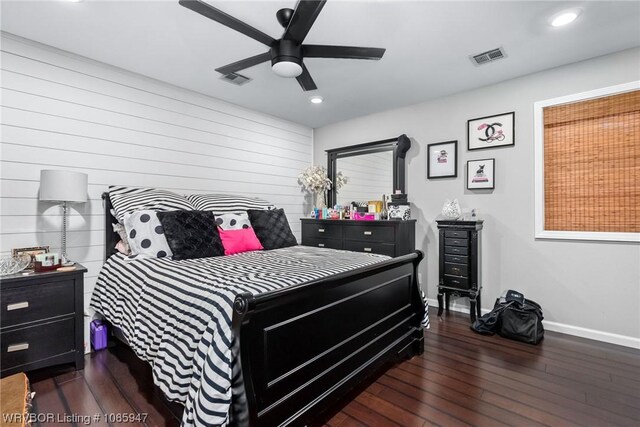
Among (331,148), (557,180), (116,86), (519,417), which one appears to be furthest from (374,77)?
(519,417)

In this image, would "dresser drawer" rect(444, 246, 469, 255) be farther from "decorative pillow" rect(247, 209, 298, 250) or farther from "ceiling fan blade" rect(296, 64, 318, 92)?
"ceiling fan blade" rect(296, 64, 318, 92)

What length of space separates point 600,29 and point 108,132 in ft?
14.1

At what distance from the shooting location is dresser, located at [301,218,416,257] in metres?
Answer: 3.63

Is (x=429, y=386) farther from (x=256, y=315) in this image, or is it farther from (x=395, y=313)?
(x=256, y=315)

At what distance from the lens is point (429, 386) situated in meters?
2.07

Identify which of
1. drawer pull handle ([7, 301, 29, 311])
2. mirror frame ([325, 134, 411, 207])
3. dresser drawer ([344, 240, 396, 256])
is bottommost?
drawer pull handle ([7, 301, 29, 311])

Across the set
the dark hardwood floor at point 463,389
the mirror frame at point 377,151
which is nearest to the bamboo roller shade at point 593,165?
the dark hardwood floor at point 463,389

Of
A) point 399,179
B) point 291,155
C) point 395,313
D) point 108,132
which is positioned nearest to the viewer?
point 395,313

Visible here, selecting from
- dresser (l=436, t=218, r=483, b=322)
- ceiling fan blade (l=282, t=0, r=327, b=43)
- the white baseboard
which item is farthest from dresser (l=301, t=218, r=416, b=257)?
ceiling fan blade (l=282, t=0, r=327, b=43)

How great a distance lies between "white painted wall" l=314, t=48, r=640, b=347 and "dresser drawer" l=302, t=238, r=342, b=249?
3.48 ft

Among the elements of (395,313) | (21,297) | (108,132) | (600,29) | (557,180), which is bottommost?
(395,313)

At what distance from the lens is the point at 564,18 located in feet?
7.29

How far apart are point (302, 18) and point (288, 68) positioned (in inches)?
15.8

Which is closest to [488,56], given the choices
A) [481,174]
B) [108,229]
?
[481,174]
